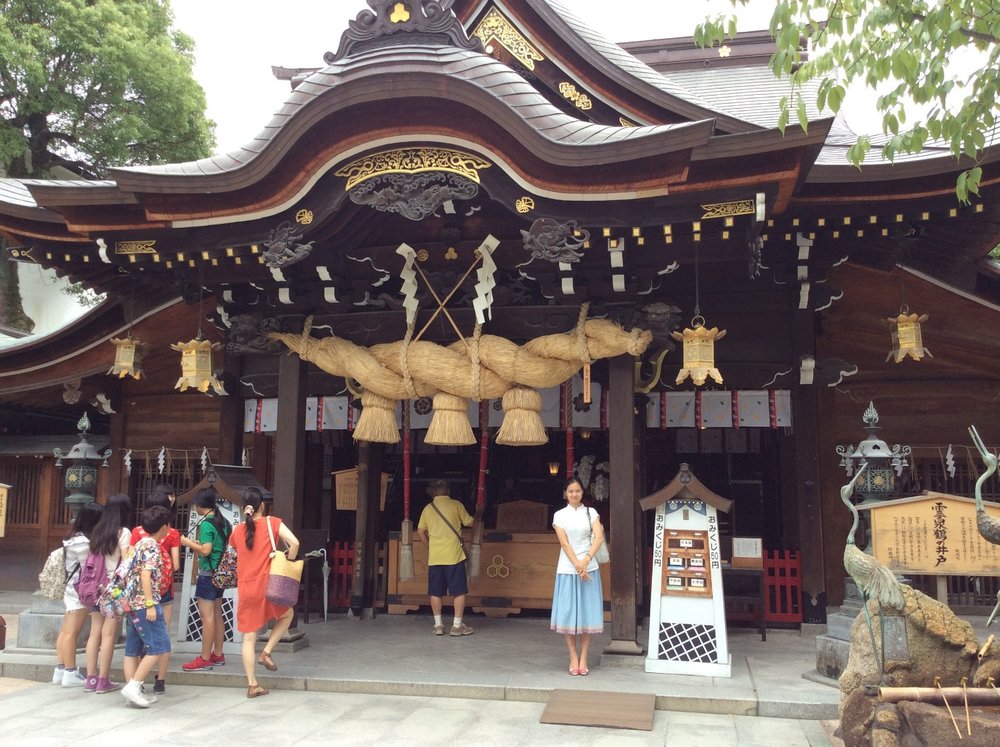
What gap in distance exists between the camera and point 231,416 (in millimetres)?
9656

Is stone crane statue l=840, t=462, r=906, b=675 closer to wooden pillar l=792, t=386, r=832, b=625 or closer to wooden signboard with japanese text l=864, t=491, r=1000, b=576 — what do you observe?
wooden signboard with japanese text l=864, t=491, r=1000, b=576

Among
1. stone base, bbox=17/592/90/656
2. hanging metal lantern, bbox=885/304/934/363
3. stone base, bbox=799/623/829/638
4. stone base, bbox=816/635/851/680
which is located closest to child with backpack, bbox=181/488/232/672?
stone base, bbox=17/592/90/656

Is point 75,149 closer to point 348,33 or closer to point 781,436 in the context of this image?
point 348,33

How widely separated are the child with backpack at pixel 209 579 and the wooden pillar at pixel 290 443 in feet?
2.78

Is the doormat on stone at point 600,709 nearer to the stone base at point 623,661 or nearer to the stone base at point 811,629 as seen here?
the stone base at point 623,661

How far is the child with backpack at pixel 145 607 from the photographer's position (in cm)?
589

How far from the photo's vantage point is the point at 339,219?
7.28 metres

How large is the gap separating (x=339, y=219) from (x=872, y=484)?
17.4 ft

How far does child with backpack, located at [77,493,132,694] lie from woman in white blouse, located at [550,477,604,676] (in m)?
3.61

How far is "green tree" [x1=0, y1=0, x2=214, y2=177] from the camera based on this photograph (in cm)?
1498

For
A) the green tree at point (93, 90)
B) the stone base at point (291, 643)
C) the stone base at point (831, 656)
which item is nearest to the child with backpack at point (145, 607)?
the stone base at point (291, 643)

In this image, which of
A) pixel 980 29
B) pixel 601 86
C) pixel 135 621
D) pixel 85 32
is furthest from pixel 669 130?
pixel 85 32

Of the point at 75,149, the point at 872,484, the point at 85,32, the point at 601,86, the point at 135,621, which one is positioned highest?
the point at 85,32

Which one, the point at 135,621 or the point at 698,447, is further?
the point at 698,447
